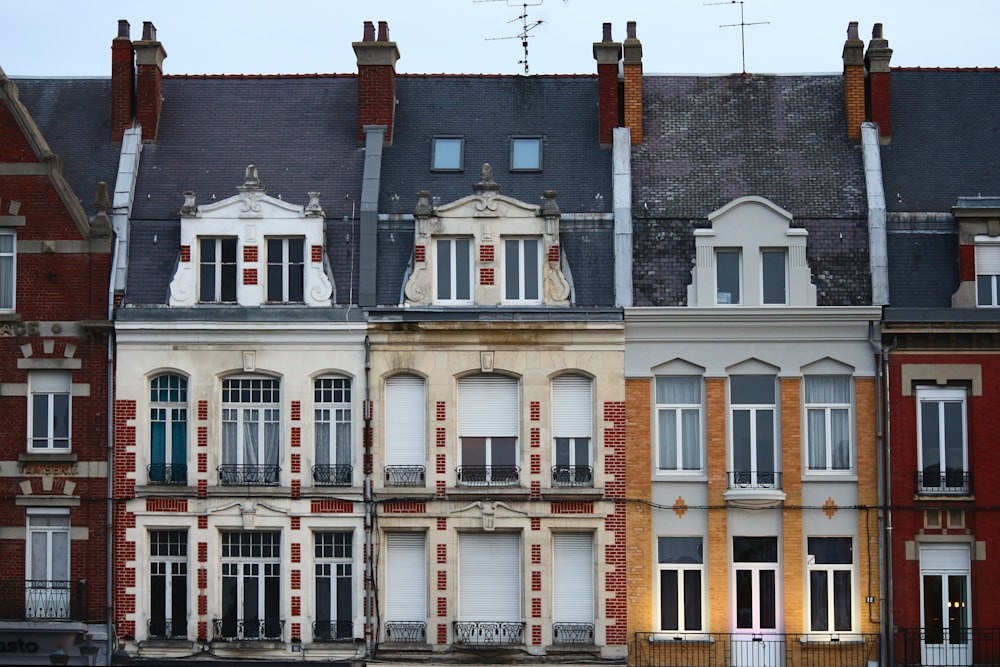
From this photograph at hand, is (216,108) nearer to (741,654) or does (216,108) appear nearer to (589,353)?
(589,353)

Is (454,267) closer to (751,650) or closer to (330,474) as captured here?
(330,474)

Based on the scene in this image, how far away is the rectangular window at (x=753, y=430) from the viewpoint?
3228 centimetres

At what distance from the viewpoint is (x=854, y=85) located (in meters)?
35.2

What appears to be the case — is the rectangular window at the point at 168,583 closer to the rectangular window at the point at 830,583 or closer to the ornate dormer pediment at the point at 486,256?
the ornate dormer pediment at the point at 486,256

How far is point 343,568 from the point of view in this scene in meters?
32.4

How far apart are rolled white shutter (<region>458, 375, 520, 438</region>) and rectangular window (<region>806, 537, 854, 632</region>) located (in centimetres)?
635

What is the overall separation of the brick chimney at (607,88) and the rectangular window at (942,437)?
855 cm

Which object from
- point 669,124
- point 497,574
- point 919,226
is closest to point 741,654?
point 497,574

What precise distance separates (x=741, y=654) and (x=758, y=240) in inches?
319

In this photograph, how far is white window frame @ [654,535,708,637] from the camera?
32125 mm

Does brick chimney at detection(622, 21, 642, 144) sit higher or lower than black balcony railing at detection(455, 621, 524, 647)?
higher

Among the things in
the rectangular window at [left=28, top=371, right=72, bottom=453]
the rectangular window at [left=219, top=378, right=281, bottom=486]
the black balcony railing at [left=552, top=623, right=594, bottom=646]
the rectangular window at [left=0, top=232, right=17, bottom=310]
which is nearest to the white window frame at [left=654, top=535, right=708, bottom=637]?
the black balcony railing at [left=552, top=623, right=594, bottom=646]

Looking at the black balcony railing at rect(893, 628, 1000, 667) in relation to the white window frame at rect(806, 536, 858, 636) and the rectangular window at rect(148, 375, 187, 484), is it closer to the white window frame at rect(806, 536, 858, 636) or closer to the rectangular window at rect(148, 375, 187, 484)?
the white window frame at rect(806, 536, 858, 636)

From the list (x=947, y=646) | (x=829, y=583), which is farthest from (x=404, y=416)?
(x=947, y=646)
